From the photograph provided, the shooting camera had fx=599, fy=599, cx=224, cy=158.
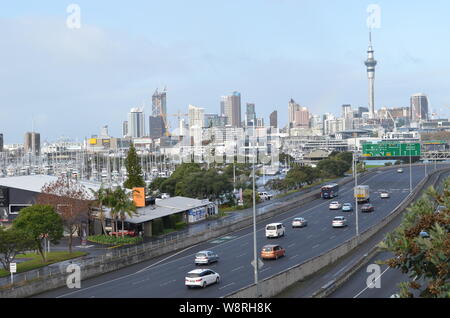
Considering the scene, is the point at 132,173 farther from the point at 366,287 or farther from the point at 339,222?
the point at 366,287

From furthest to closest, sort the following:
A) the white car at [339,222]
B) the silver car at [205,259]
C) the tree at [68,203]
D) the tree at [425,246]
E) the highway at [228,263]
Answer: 1. the white car at [339,222]
2. the tree at [68,203]
3. the silver car at [205,259]
4. the highway at [228,263]
5. the tree at [425,246]

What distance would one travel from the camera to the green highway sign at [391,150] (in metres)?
115

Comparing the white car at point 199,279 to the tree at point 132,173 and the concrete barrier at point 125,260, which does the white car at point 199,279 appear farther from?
the tree at point 132,173

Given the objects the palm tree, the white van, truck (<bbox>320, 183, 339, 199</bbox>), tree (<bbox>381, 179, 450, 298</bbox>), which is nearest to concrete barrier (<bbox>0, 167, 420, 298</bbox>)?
the palm tree

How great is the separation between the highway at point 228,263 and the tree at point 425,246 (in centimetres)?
1198

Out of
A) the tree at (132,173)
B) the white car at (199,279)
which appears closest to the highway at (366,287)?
the white car at (199,279)

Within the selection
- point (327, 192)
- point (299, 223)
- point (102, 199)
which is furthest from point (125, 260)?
point (327, 192)

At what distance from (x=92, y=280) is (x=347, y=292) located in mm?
12587

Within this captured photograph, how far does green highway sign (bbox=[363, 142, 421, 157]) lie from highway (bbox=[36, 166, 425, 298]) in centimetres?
6075

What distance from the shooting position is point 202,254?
32.3 metres

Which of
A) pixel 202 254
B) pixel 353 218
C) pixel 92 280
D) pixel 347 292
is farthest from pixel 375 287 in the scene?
pixel 353 218

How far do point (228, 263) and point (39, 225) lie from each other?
10.5 m
